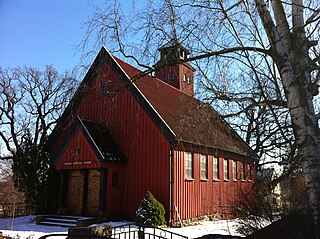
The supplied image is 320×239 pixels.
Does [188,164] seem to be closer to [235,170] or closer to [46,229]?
[235,170]

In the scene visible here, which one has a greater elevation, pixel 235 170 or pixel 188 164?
pixel 235 170

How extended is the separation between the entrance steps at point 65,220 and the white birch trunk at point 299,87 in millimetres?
10987

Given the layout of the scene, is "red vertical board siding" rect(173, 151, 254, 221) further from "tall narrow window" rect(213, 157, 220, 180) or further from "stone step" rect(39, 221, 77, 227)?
"stone step" rect(39, 221, 77, 227)

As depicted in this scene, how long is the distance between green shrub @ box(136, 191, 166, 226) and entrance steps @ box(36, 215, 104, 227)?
6.72 ft

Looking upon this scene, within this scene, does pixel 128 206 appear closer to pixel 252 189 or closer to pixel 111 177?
pixel 111 177

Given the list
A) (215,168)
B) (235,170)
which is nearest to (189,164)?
→ (215,168)

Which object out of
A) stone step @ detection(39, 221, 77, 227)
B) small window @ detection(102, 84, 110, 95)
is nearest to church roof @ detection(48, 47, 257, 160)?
small window @ detection(102, 84, 110, 95)

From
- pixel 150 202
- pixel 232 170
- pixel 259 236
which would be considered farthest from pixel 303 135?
pixel 232 170

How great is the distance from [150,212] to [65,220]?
4.33 metres

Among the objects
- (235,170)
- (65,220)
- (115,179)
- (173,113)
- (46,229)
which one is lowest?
(46,229)

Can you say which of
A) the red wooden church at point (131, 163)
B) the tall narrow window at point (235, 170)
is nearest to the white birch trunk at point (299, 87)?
the red wooden church at point (131, 163)

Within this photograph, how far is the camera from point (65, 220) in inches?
616

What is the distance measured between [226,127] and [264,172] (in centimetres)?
233

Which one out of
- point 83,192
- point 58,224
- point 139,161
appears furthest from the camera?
point 83,192
